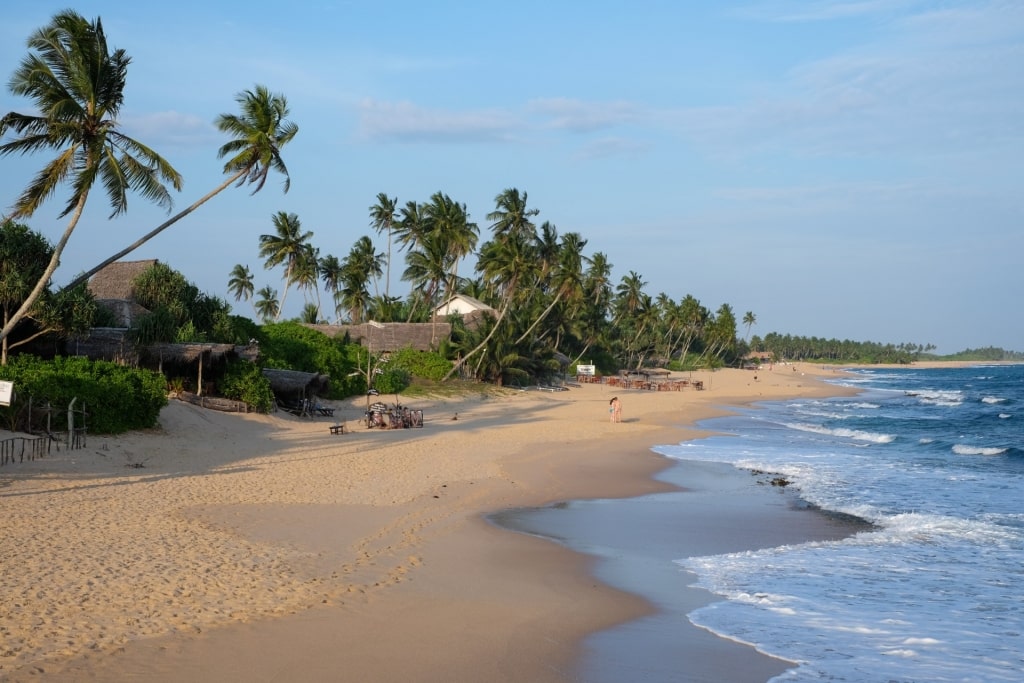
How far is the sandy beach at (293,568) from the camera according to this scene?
6616mm

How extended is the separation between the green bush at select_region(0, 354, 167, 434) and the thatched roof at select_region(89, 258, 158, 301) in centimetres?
971

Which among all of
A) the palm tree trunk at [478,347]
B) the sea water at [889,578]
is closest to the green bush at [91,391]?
the sea water at [889,578]

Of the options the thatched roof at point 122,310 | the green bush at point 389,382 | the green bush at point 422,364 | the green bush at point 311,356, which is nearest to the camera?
the thatched roof at point 122,310

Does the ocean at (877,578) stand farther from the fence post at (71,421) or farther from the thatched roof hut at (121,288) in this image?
the thatched roof hut at (121,288)

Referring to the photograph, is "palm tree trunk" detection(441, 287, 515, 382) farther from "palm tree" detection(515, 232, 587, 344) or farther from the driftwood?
the driftwood

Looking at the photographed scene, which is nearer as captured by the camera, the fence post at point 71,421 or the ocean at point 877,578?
the ocean at point 877,578

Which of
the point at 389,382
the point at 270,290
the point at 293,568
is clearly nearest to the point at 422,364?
the point at 389,382

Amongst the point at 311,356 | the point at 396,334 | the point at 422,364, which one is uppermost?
the point at 396,334

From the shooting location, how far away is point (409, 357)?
132 ft

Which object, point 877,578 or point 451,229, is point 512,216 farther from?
point 877,578

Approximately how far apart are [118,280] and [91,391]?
44.1ft

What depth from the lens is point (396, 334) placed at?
1725 inches

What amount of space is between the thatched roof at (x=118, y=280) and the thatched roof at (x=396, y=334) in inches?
535

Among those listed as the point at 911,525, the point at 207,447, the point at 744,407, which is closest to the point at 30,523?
the point at 207,447
